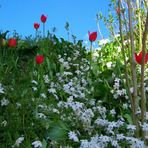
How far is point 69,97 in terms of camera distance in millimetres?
4258

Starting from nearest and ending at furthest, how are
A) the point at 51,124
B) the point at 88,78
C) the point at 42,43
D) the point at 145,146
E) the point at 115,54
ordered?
the point at 145,146 < the point at 51,124 < the point at 88,78 < the point at 42,43 < the point at 115,54

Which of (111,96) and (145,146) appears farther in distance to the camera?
(111,96)

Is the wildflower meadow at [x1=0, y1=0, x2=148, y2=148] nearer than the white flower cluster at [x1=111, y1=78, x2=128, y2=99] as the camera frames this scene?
Yes

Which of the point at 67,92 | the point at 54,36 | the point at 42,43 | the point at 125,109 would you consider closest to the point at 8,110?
the point at 67,92

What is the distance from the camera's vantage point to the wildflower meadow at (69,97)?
299 cm

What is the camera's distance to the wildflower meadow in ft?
9.82

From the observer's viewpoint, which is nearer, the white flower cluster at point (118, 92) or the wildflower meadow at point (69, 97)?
the wildflower meadow at point (69, 97)

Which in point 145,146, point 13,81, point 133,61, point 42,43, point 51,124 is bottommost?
point 145,146

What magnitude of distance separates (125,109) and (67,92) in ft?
1.86

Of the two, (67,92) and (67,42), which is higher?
(67,42)

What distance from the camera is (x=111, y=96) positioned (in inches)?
181

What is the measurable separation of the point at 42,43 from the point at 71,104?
247cm

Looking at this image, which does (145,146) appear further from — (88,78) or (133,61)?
(88,78)

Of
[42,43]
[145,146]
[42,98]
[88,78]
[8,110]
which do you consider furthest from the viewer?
[42,43]
